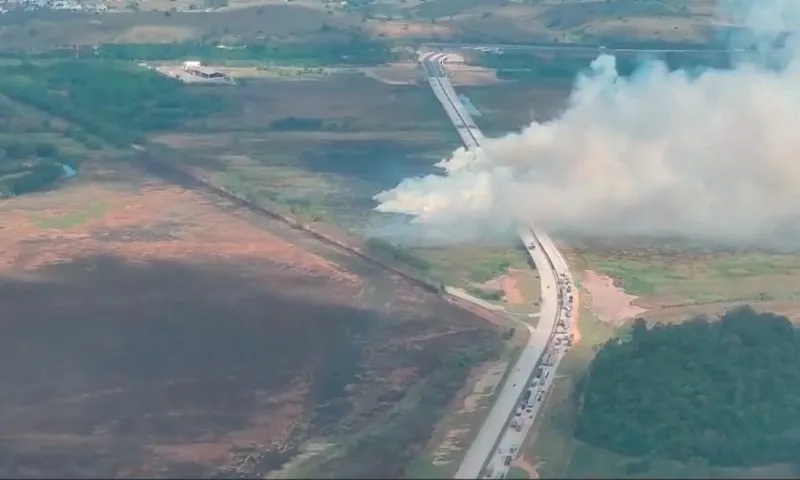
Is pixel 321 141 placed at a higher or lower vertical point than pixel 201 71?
lower

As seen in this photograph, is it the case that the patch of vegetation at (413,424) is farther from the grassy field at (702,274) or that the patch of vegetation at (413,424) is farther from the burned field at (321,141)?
the burned field at (321,141)

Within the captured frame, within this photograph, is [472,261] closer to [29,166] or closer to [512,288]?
[512,288]

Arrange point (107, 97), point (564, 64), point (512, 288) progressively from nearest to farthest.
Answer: point (512, 288) < point (107, 97) < point (564, 64)

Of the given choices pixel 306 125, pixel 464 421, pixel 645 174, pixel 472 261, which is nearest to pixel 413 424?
pixel 464 421

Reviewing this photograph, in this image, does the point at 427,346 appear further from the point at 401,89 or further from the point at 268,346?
the point at 401,89

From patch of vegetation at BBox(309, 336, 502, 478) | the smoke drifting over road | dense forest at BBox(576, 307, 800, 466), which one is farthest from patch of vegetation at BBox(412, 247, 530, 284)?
dense forest at BBox(576, 307, 800, 466)

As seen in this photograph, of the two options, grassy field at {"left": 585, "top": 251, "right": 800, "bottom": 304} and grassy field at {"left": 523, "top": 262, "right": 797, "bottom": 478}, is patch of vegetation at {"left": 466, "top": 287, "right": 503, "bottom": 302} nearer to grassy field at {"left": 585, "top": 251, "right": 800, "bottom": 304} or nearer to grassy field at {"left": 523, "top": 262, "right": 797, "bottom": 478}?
grassy field at {"left": 523, "top": 262, "right": 797, "bottom": 478}

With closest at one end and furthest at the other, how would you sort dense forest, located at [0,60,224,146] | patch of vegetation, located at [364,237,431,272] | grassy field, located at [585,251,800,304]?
grassy field, located at [585,251,800,304], patch of vegetation, located at [364,237,431,272], dense forest, located at [0,60,224,146]
